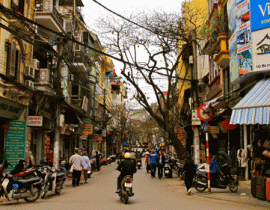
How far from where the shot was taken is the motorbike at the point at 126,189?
412 inches

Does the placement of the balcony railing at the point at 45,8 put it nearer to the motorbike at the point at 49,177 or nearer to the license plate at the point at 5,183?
the motorbike at the point at 49,177

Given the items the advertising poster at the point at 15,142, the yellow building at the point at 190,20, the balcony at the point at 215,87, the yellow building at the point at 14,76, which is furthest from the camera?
the balcony at the point at 215,87

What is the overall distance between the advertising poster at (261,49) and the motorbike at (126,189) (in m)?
6.14

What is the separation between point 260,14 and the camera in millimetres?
12273

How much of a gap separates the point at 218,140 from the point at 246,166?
886 cm

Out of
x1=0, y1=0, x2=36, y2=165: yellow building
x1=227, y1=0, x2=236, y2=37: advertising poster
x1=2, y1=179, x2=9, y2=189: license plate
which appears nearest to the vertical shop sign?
x1=227, y1=0, x2=236, y2=37: advertising poster

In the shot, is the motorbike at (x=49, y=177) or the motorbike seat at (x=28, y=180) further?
the motorbike at (x=49, y=177)

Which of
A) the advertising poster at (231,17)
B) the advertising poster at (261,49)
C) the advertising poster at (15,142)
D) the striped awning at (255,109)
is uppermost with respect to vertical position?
the advertising poster at (231,17)

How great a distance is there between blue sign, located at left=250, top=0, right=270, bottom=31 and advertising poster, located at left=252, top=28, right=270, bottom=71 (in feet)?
0.71

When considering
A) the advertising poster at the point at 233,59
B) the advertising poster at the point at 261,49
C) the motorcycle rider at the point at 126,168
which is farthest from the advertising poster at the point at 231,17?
the motorcycle rider at the point at 126,168

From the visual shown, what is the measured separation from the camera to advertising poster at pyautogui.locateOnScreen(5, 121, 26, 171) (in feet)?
58.5

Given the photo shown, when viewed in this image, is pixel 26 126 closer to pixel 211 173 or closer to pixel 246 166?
pixel 211 173

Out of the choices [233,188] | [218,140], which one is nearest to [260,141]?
[233,188]

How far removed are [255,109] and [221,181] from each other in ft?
14.8
